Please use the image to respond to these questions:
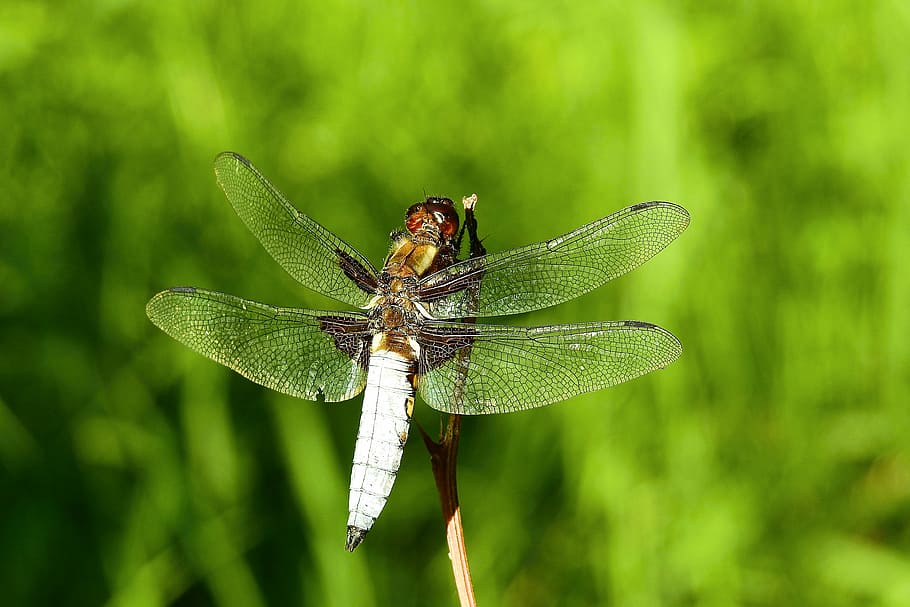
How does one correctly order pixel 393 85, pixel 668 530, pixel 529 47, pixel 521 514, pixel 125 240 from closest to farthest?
1. pixel 668 530
2. pixel 521 514
3. pixel 125 240
4. pixel 393 85
5. pixel 529 47

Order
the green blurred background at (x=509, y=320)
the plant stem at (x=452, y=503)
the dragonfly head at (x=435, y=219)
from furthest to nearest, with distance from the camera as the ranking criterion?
the green blurred background at (x=509, y=320), the dragonfly head at (x=435, y=219), the plant stem at (x=452, y=503)

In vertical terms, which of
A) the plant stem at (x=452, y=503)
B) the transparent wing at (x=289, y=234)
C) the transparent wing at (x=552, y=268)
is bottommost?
the plant stem at (x=452, y=503)

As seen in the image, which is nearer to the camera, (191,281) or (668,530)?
(668,530)

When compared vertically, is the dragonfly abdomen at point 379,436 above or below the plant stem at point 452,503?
above

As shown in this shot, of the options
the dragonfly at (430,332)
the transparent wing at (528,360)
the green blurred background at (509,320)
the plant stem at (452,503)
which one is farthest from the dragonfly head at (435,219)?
the green blurred background at (509,320)

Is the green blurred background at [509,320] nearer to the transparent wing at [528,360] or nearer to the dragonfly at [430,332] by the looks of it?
the dragonfly at [430,332]

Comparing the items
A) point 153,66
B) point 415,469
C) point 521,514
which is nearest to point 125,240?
point 153,66

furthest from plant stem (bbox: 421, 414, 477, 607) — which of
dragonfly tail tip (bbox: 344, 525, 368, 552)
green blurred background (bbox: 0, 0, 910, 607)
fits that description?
green blurred background (bbox: 0, 0, 910, 607)

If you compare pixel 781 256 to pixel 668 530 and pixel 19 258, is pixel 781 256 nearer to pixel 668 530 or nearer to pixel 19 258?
pixel 668 530

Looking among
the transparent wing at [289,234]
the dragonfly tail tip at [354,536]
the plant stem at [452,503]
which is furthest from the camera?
the transparent wing at [289,234]
